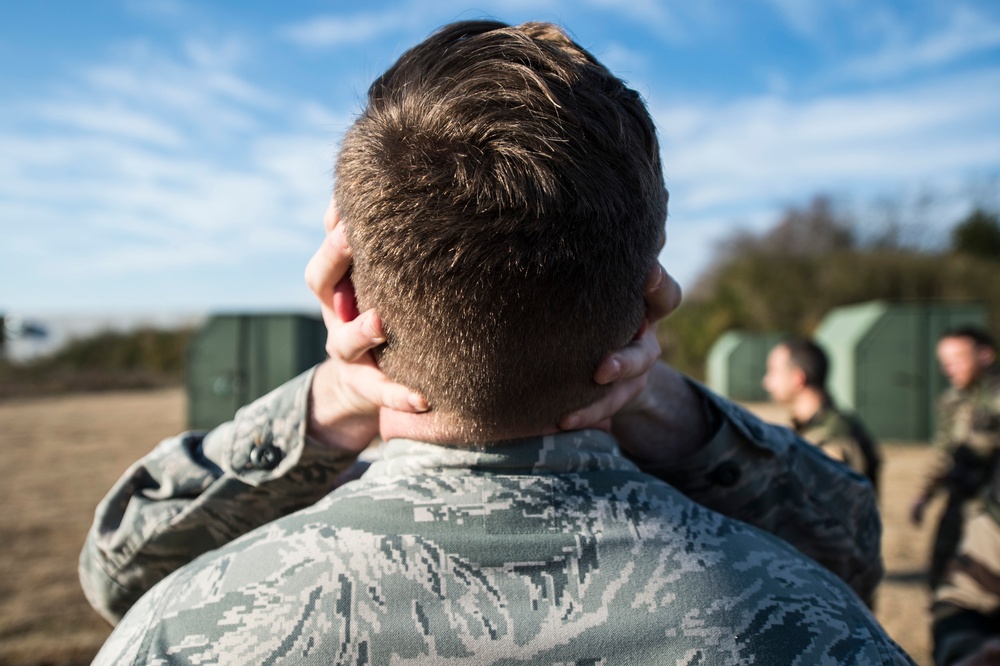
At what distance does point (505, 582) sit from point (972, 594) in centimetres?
214

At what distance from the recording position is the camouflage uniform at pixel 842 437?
524cm

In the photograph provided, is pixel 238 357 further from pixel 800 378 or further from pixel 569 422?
pixel 569 422

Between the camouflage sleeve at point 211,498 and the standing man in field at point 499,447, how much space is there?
1.01 feet

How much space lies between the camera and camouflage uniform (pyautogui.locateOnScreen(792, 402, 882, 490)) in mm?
5241

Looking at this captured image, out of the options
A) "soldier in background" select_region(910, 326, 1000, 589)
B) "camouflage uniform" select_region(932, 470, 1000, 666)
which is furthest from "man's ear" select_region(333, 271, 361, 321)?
"soldier in background" select_region(910, 326, 1000, 589)

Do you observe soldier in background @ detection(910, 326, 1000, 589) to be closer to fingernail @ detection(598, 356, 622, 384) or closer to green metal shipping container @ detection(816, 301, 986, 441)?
fingernail @ detection(598, 356, 622, 384)

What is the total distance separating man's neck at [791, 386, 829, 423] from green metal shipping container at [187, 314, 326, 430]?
402 inches

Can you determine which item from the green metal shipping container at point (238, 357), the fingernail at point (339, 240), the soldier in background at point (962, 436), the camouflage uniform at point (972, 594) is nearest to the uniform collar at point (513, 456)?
the fingernail at point (339, 240)

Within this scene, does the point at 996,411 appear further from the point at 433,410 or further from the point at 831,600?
the point at 433,410

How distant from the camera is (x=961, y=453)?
5828 millimetres

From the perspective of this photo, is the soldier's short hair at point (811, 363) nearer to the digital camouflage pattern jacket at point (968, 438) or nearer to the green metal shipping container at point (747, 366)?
the digital camouflage pattern jacket at point (968, 438)

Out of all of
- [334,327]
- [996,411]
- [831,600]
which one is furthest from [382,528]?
[996,411]

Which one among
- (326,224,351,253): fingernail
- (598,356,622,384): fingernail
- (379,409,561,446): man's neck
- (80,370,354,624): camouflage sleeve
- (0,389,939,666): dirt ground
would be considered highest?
(326,224,351,253): fingernail

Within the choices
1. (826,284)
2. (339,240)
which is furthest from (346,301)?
(826,284)
